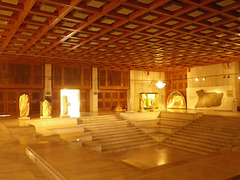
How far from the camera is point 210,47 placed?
11039 mm

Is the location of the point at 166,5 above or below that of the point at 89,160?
above

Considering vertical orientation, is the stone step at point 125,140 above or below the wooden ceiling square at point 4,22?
below

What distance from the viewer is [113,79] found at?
59.6ft

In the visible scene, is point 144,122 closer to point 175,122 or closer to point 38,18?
point 175,122

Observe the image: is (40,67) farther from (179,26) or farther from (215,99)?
(215,99)

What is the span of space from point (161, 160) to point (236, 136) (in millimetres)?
4046

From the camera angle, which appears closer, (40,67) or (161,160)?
(161,160)

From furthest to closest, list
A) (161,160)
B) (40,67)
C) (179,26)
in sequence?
(40,67), (161,160), (179,26)

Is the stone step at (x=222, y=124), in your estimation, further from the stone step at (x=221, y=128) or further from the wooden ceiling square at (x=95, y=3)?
the wooden ceiling square at (x=95, y=3)

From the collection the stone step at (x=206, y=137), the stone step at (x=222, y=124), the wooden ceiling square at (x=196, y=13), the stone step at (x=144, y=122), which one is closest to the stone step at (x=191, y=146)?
the stone step at (x=206, y=137)

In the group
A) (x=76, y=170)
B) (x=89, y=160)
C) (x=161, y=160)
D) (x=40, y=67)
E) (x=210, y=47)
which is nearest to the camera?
(x=76, y=170)

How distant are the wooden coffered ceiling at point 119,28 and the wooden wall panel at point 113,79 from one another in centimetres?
458

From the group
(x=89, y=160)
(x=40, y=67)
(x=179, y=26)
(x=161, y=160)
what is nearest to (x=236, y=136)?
(x=161, y=160)

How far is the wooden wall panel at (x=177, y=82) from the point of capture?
19.0 meters
